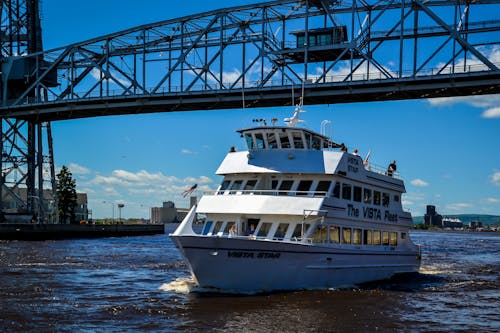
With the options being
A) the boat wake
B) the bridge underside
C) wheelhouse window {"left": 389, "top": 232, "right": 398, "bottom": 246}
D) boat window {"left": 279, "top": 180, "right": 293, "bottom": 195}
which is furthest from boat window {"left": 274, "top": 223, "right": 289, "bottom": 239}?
the bridge underside

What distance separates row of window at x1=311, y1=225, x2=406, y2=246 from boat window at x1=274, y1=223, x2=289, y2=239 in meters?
1.13

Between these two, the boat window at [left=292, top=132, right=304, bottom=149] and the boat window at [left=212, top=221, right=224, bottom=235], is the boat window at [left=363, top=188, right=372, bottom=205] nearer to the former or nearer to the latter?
the boat window at [left=292, top=132, right=304, bottom=149]

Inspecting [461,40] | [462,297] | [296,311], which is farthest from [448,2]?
[296,311]

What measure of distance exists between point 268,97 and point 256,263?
4688 centimetres

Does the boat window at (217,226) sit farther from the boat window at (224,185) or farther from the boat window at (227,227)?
the boat window at (224,185)

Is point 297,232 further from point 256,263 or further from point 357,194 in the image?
point 357,194

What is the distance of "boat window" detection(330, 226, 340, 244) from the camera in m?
28.9

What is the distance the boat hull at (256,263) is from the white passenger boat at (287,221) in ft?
0.12

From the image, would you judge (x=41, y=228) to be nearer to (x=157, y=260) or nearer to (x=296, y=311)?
(x=157, y=260)

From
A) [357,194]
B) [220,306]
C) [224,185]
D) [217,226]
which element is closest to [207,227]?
[217,226]

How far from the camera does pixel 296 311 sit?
23438 millimetres

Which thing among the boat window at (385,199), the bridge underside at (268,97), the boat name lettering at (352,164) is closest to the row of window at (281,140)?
the boat name lettering at (352,164)

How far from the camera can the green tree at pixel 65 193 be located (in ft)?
303

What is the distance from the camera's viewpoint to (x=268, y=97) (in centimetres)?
7125
